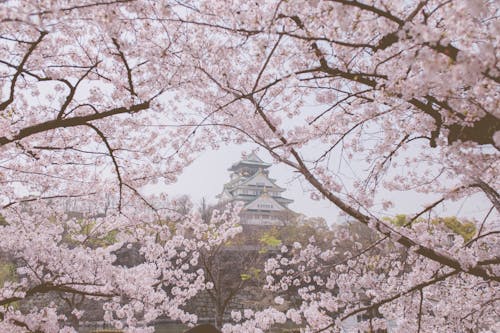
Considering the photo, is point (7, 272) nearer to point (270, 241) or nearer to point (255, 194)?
point (270, 241)

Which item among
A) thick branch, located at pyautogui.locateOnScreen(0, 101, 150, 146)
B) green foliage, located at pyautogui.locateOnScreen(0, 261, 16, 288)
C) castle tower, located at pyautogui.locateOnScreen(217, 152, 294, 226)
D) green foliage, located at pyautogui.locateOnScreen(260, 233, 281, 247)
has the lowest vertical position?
thick branch, located at pyautogui.locateOnScreen(0, 101, 150, 146)

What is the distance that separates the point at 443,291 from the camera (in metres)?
6.67

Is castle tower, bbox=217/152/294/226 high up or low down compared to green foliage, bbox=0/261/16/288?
up

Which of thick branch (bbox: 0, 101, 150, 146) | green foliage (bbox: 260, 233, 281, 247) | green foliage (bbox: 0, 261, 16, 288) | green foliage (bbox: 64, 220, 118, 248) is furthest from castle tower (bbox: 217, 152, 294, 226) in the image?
thick branch (bbox: 0, 101, 150, 146)

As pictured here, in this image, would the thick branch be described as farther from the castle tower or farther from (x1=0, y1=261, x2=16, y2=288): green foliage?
the castle tower

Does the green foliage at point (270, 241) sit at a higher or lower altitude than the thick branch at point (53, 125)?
higher

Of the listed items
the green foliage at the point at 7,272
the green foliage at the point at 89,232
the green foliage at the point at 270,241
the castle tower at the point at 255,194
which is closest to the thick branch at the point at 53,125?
the green foliage at the point at 89,232

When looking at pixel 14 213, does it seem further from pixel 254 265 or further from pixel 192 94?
Answer: pixel 254 265

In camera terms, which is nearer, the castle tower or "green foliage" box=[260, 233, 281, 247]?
"green foliage" box=[260, 233, 281, 247]

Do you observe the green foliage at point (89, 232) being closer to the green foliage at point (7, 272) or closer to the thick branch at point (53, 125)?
the thick branch at point (53, 125)

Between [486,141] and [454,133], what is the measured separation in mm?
273

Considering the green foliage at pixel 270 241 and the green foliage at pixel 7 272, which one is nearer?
the green foliage at pixel 7 272

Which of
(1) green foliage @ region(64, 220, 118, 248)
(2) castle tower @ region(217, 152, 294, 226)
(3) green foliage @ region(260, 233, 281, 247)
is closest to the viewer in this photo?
(1) green foliage @ region(64, 220, 118, 248)

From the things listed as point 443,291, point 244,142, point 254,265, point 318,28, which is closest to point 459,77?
point 318,28
